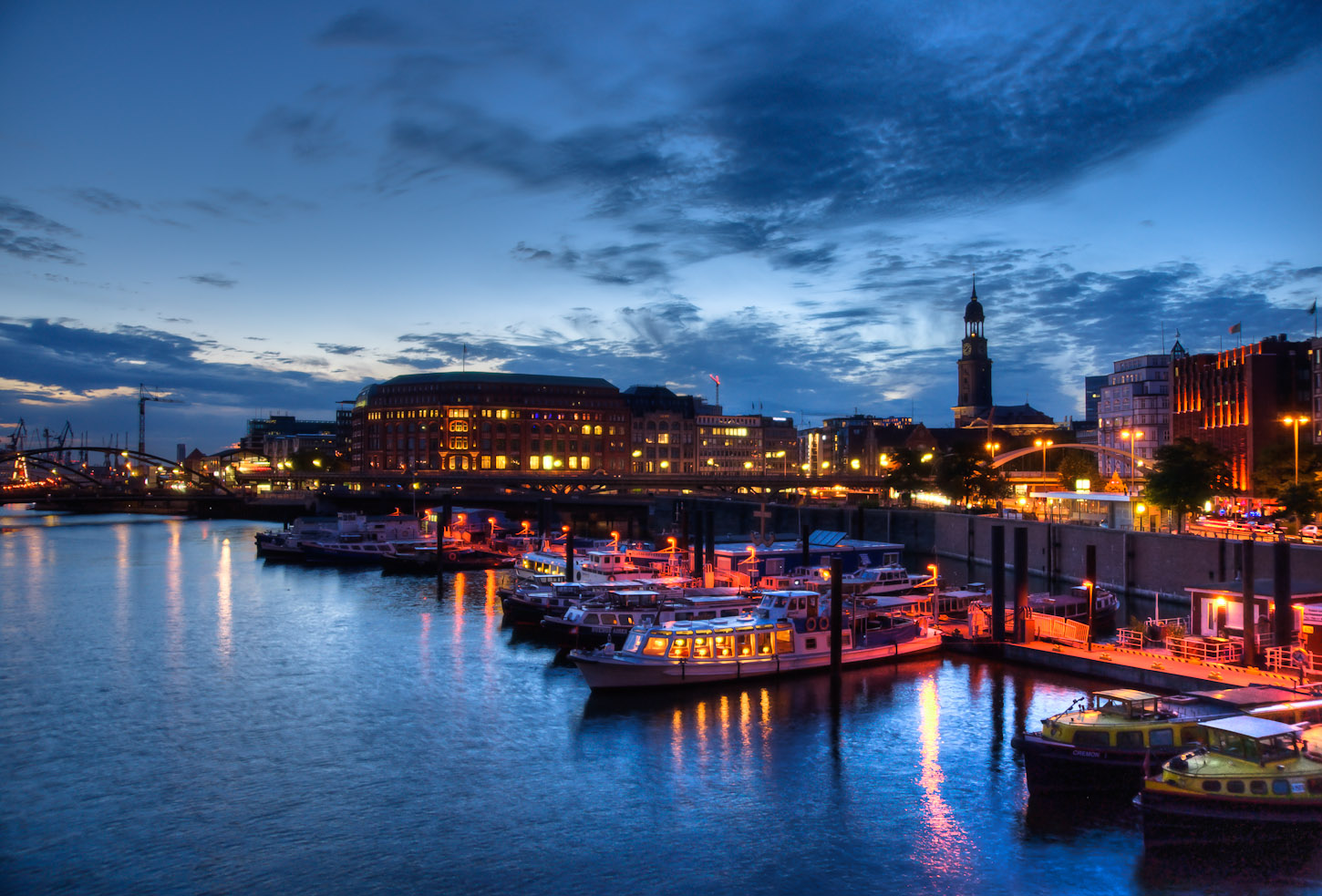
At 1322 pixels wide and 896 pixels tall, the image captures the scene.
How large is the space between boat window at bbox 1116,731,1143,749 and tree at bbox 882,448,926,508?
88.8 meters

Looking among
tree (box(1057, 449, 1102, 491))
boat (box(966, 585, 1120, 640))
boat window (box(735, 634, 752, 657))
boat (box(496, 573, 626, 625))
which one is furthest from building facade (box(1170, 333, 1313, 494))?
boat window (box(735, 634, 752, 657))

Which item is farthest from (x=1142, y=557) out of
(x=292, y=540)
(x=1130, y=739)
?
(x=292, y=540)

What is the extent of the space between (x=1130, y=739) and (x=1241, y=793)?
3661mm

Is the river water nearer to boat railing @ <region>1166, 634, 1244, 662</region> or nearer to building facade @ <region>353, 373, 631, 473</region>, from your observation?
boat railing @ <region>1166, 634, 1244, 662</region>

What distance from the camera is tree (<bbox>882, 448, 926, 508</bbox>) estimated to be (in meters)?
113

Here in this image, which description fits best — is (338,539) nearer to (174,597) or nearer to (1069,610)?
(174,597)

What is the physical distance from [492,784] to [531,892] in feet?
23.1

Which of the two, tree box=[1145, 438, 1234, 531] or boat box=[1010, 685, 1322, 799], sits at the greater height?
tree box=[1145, 438, 1234, 531]

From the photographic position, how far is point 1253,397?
98062 millimetres

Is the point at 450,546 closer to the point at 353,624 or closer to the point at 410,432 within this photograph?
the point at 353,624

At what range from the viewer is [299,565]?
294 feet

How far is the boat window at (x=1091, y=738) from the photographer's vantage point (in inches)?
973

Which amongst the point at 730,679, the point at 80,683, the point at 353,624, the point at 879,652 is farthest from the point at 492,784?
the point at 353,624

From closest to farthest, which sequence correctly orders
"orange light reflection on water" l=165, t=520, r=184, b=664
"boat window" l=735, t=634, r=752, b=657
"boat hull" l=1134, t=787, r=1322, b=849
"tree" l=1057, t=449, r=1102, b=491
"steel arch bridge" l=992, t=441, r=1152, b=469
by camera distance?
"boat hull" l=1134, t=787, r=1322, b=849 < "boat window" l=735, t=634, r=752, b=657 < "orange light reflection on water" l=165, t=520, r=184, b=664 < "steel arch bridge" l=992, t=441, r=1152, b=469 < "tree" l=1057, t=449, r=1102, b=491
